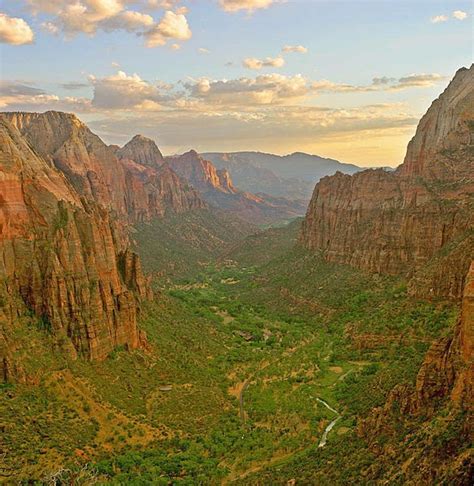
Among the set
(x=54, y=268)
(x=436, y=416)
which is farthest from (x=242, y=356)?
(x=436, y=416)

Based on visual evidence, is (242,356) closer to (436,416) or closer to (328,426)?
(328,426)

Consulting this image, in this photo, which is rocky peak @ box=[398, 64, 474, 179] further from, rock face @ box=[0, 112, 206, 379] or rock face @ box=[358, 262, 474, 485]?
rock face @ box=[358, 262, 474, 485]

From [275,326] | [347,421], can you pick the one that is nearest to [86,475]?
[347,421]

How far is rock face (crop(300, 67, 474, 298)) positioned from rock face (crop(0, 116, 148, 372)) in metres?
44.0

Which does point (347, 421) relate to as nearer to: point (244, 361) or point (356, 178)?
point (244, 361)

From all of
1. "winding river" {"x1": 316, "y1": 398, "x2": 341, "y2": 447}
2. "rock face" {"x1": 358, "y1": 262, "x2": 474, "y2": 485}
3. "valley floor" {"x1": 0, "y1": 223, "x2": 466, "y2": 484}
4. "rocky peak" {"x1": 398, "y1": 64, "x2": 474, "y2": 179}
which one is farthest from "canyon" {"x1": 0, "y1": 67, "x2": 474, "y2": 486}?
"rocky peak" {"x1": 398, "y1": 64, "x2": 474, "y2": 179}

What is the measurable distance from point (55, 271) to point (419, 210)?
66.9m

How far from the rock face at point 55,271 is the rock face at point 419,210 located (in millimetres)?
44006

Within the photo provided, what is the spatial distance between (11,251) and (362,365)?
155 feet

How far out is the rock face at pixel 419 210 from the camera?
278ft

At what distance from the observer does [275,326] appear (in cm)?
10456

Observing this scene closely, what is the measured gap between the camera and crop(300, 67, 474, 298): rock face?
278ft

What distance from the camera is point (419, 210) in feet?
326

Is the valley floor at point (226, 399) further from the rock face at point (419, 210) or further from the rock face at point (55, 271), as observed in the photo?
the rock face at point (419, 210)
